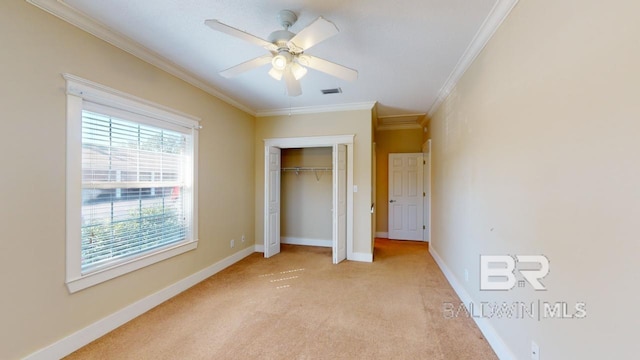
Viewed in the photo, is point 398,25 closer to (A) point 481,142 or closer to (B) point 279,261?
(A) point 481,142

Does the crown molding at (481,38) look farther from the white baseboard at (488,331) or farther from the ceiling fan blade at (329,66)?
the white baseboard at (488,331)

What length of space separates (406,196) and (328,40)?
4.35 metres

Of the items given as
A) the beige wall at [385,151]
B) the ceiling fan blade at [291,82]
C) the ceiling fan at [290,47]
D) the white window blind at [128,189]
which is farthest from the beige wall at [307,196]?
the ceiling fan at [290,47]

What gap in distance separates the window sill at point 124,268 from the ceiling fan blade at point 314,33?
252 centimetres

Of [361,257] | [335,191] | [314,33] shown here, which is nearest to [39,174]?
[314,33]

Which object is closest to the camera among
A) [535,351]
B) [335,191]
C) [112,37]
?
[535,351]

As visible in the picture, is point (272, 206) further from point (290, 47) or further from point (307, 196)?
point (290, 47)

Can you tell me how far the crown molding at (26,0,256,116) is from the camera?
1.91m

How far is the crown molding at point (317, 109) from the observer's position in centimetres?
427

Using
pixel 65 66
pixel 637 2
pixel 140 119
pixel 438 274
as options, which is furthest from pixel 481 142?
pixel 65 66

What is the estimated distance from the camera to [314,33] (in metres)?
1.78

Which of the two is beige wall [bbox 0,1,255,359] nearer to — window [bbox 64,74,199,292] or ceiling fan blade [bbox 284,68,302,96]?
window [bbox 64,74,199,292]

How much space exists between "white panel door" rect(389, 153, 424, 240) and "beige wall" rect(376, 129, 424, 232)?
0.42 feet

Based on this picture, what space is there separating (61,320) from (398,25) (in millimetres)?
3549
